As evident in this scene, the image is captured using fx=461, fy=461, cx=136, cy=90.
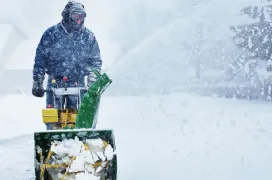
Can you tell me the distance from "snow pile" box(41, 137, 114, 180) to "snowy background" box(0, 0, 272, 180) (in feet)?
4.15

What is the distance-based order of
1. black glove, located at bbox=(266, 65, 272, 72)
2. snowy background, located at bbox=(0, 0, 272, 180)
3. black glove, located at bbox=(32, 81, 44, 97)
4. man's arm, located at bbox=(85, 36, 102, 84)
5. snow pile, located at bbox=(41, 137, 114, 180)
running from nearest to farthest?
snow pile, located at bbox=(41, 137, 114, 180) → black glove, located at bbox=(32, 81, 44, 97) → man's arm, located at bbox=(85, 36, 102, 84) → snowy background, located at bbox=(0, 0, 272, 180) → black glove, located at bbox=(266, 65, 272, 72)

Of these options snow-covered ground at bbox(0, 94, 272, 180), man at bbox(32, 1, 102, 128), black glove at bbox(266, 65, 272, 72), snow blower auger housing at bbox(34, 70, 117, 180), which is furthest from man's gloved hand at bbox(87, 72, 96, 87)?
black glove at bbox(266, 65, 272, 72)

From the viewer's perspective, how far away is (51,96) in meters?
5.24

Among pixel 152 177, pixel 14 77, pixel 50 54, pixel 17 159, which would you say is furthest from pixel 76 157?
pixel 14 77

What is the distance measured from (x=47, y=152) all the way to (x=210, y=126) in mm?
6107

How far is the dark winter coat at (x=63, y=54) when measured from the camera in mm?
5270

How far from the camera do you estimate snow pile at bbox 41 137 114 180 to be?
12.5 ft

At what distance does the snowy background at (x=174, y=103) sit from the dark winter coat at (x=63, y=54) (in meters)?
1.31

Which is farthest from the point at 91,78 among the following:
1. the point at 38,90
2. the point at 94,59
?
the point at 38,90

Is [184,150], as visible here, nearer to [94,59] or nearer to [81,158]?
[94,59]

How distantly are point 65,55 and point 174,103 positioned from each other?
40.8 ft

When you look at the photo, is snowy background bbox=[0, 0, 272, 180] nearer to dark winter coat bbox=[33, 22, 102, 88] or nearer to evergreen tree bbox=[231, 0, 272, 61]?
evergreen tree bbox=[231, 0, 272, 61]

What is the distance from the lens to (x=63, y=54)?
5324 mm

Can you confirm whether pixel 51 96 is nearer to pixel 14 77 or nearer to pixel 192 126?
pixel 192 126
